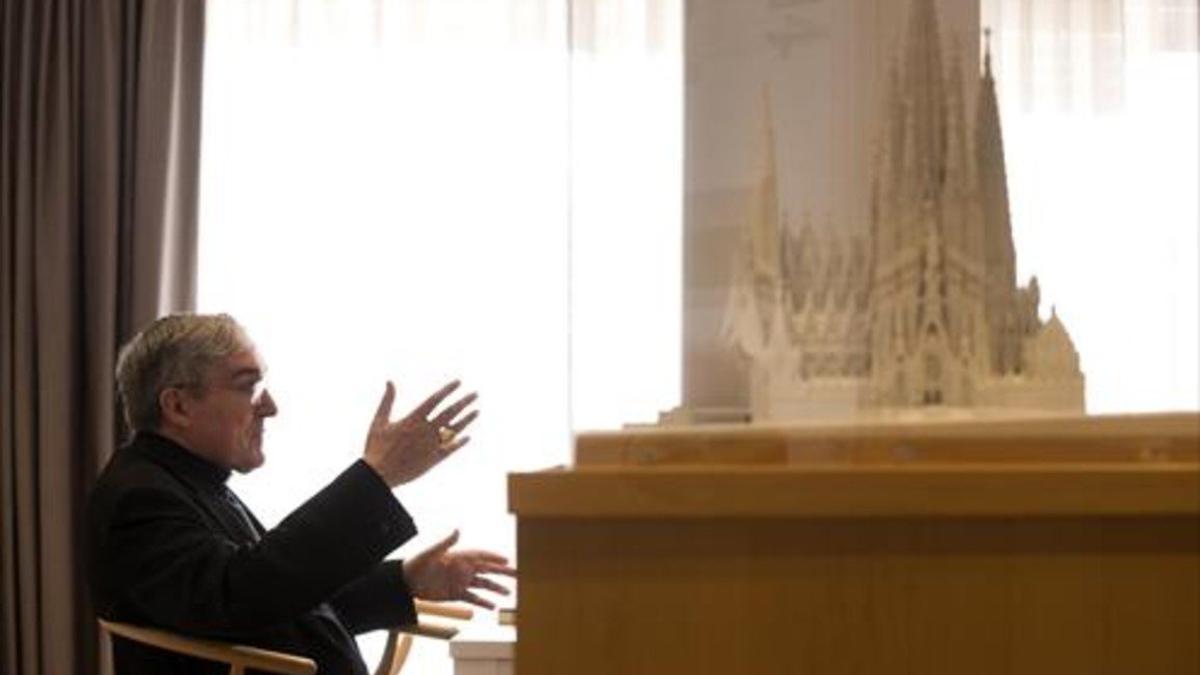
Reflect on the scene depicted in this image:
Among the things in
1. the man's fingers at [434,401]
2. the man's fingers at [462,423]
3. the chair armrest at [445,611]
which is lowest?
the chair armrest at [445,611]

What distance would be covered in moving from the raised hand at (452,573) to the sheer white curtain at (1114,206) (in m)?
1.45

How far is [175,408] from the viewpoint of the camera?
88.1 inches

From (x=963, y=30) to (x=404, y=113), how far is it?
287 centimetres

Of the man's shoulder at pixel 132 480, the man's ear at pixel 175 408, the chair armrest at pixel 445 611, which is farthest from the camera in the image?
the chair armrest at pixel 445 611

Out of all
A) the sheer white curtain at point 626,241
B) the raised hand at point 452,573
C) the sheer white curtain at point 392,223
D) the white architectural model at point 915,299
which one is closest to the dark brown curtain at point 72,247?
the sheer white curtain at point 392,223

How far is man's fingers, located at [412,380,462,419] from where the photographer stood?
178cm

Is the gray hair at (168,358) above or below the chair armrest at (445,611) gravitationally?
above

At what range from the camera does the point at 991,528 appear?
950 millimetres

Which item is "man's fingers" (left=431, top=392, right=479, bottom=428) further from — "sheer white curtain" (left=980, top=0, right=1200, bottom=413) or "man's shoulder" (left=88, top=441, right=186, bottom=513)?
"sheer white curtain" (left=980, top=0, right=1200, bottom=413)

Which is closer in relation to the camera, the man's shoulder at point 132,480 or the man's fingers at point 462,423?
the man's fingers at point 462,423

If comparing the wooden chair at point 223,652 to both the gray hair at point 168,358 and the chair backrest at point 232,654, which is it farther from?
the gray hair at point 168,358

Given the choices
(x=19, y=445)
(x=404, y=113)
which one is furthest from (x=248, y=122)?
(x=19, y=445)

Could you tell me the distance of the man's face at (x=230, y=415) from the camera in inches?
88.4

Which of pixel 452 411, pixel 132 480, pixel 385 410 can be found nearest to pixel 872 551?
pixel 452 411
